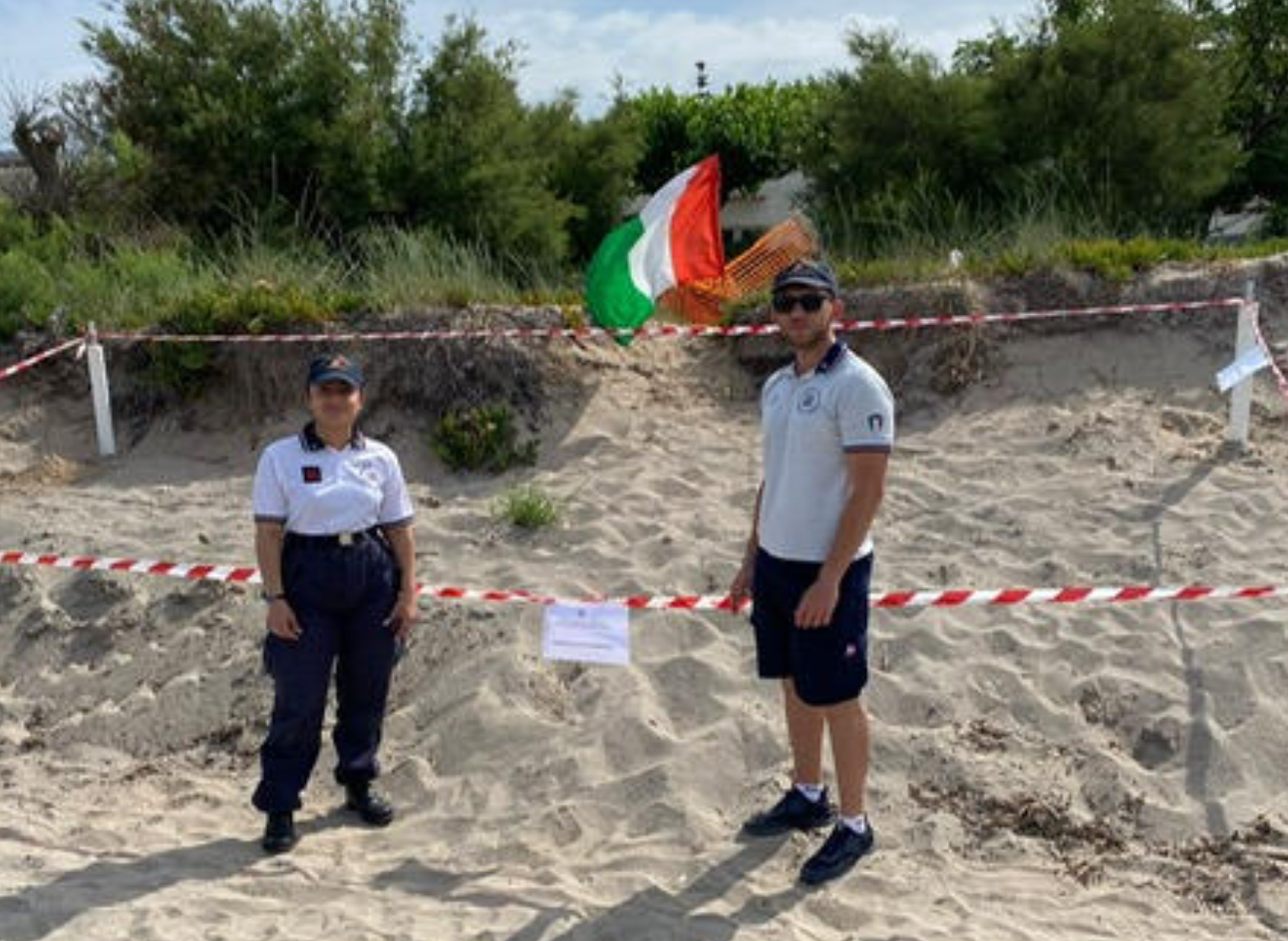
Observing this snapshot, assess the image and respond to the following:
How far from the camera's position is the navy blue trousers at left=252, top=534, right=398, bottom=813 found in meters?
4.83

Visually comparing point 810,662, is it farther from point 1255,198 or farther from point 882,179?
point 1255,198

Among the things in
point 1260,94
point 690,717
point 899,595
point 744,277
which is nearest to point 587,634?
point 690,717

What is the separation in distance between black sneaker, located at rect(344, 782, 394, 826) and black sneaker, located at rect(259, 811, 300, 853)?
0.30 m

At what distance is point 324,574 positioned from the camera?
15.8 ft

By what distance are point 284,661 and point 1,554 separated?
3.11 meters

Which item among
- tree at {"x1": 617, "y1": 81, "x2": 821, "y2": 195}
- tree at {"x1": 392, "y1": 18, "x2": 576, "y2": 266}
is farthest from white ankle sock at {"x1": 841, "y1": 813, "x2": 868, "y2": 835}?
tree at {"x1": 617, "y1": 81, "x2": 821, "y2": 195}

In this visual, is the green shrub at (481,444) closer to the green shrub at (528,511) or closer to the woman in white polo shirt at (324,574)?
the green shrub at (528,511)

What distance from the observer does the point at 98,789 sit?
5781 mm

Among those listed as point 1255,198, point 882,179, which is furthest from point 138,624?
point 1255,198

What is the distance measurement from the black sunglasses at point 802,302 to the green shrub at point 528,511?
336 cm

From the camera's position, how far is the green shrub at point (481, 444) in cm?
866

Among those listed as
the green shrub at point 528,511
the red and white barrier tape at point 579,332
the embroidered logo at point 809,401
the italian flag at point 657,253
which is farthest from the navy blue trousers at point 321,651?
the italian flag at point 657,253

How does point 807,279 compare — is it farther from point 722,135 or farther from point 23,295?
point 722,135

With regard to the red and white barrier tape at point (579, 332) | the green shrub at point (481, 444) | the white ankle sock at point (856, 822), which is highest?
the red and white barrier tape at point (579, 332)
